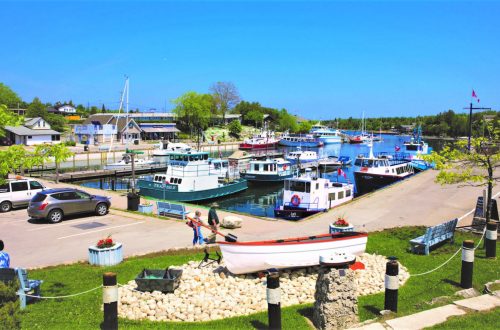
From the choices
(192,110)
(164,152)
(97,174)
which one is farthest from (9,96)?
(97,174)

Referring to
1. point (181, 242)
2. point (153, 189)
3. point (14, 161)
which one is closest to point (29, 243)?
point (181, 242)

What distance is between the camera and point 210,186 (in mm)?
38312

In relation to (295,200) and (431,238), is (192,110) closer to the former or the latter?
(295,200)

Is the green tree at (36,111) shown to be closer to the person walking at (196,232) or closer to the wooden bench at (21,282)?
the person walking at (196,232)

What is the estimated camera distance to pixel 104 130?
8544 cm

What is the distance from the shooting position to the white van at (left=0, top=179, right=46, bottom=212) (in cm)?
2516

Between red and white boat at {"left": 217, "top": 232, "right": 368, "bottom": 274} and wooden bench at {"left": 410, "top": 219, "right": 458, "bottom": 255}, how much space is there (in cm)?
386

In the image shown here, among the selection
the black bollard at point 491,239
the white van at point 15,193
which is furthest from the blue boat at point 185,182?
the black bollard at point 491,239

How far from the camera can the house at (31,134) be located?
71.2 meters

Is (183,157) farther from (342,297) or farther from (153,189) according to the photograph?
A: (342,297)

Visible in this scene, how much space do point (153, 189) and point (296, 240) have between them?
2496cm

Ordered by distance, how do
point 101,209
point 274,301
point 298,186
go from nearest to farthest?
1. point 274,301
2. point 101,209
3. point 298,186

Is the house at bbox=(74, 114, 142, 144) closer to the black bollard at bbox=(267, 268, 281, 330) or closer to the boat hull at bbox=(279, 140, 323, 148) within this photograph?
the boat hull at bbox=(279, 140, 323, 148)

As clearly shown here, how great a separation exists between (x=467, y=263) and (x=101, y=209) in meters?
19.1
